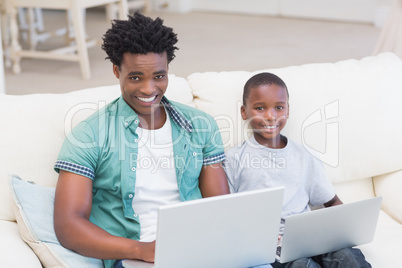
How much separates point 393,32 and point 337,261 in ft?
6.55

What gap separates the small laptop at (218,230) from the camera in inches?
44.6

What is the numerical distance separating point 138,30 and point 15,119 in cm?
44

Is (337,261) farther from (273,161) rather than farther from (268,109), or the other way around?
(268,109)

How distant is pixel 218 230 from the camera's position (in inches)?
46.9

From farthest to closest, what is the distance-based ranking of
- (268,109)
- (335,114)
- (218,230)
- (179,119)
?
(335,114) < (268,109) < (179,119) < (218,230)

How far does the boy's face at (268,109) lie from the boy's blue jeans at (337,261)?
1.27 feet

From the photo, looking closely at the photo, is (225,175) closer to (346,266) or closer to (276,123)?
(276,123)

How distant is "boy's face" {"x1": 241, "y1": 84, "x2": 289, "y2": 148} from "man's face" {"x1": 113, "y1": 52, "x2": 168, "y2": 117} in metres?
0.33

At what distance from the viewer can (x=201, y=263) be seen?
1.23 meters

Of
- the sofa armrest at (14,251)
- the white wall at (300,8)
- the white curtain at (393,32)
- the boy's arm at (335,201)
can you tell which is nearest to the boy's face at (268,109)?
the boy's arm at (335,201)

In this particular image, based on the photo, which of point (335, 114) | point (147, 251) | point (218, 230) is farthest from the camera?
point (335, 114)

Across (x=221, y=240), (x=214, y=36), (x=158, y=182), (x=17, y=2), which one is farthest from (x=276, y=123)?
(x=214, y=36)

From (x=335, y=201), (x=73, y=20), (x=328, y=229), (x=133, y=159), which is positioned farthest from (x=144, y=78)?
(x=73, y=20)

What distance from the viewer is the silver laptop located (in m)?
1.36
